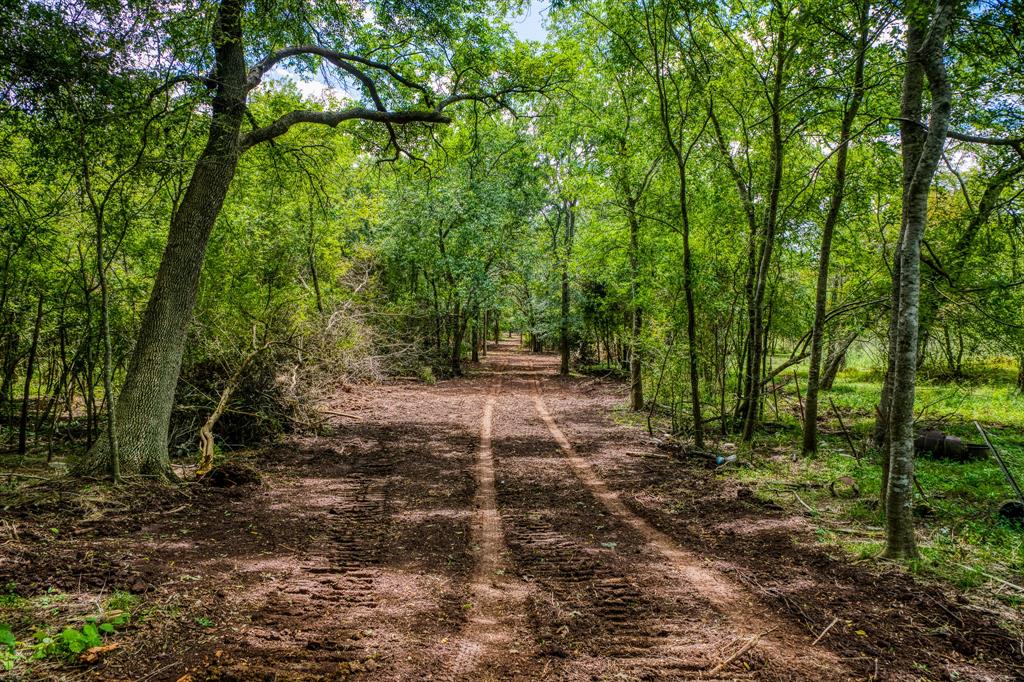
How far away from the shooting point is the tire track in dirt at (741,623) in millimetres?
3633

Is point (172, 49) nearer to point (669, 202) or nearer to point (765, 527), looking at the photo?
point (765, 527)

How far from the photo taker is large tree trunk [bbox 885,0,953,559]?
505cm

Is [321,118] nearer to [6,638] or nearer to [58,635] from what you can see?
[58,635]

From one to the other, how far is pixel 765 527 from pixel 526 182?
838 inches

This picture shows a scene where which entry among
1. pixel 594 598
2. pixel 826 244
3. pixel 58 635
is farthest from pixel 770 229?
pixel 58 635

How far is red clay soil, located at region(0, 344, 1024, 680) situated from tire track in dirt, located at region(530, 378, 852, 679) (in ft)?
0.06

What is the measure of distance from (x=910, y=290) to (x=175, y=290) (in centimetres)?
893

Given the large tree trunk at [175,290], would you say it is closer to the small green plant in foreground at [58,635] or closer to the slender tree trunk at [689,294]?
the small green plant in foreground at [58,635]

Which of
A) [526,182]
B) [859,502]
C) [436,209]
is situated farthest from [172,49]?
[526,182]

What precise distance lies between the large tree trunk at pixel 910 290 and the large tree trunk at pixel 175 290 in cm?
789

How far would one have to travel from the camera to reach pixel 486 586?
4.90m

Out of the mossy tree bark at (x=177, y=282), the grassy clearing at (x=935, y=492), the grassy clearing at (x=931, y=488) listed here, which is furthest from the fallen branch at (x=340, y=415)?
the grassy clearing at (x=935, y=492)

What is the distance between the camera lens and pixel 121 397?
7.46 metres

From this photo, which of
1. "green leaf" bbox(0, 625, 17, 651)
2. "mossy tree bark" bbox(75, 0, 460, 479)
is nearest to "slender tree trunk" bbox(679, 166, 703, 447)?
"mossy tree bark" bbox(75, 0, 460, 479)
